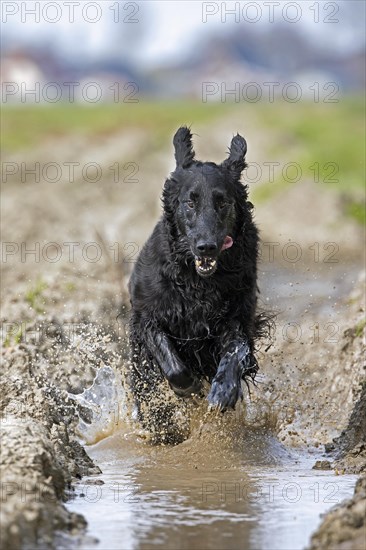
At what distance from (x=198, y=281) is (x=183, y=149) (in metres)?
1.06

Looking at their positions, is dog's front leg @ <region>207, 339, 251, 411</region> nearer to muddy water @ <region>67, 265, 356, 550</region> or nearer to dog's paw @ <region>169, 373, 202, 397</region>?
dog's paw @ <region>169, 373, 202, 397</region>

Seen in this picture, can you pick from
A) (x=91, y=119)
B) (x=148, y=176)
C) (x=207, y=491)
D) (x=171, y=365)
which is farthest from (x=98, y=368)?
(x=91, y=119)

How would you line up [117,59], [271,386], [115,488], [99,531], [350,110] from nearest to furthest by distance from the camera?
[99,531], [115,488], [271,386], [350,110], [117,59]

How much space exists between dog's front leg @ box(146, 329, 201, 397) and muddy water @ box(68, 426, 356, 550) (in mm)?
486

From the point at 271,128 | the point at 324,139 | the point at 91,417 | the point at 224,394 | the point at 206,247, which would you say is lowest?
the point at 91,417

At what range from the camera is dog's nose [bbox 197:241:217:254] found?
7.70 metres

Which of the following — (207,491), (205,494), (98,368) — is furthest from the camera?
(98,368)

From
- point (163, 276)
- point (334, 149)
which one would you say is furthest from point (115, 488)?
point (334, 149)

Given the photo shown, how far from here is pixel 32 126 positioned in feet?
182

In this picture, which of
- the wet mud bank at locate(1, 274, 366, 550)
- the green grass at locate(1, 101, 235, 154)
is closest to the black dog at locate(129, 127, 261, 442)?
the wet mud bank at locate(1, 274, 366, 550)

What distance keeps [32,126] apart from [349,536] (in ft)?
170

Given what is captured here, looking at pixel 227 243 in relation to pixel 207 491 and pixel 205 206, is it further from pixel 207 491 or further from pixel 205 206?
pixel 207 491

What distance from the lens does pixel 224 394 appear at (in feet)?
25.0

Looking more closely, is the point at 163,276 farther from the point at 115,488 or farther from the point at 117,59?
the point at 117,59
